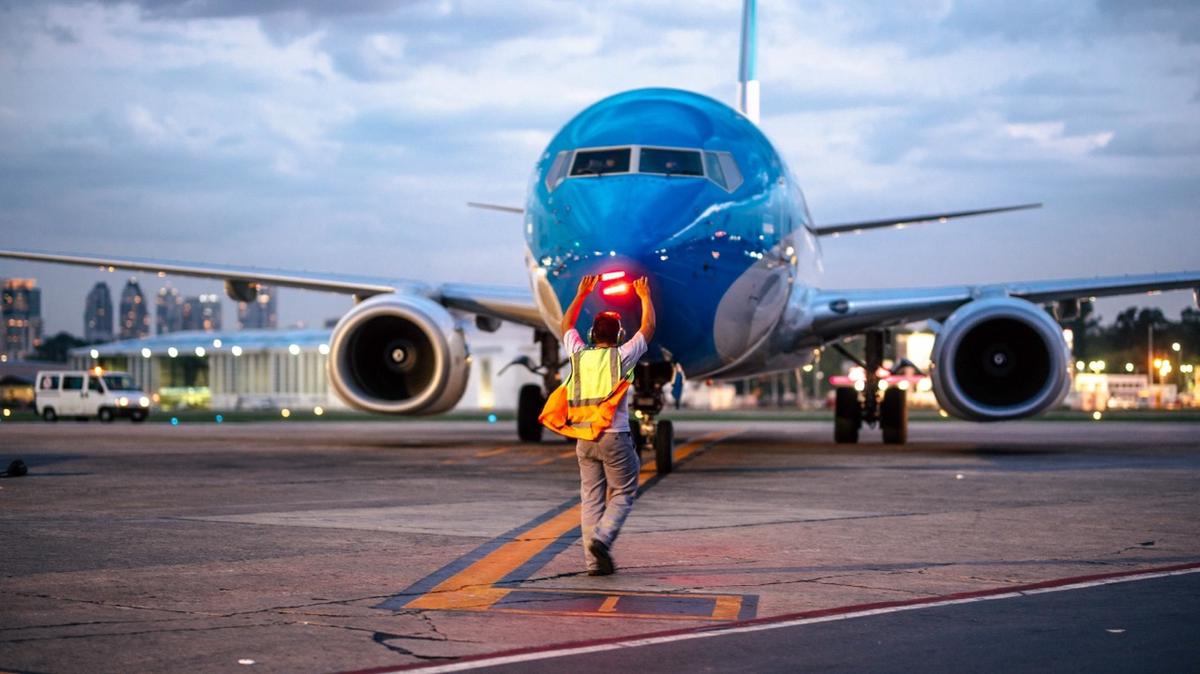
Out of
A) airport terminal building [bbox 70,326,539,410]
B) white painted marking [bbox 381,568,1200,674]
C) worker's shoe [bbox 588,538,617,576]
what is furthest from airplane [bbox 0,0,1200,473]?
airport terminal building [bbox 70,326,539,410]

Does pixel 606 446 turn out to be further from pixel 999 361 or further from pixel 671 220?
pixel 999 361

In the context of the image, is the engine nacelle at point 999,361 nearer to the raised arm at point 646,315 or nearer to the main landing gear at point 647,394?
the main landing gear at point 647,394

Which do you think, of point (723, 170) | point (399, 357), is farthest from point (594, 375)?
point (399, 357)

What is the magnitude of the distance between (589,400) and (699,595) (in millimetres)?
1444

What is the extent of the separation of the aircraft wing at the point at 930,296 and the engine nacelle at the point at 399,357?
4931mm

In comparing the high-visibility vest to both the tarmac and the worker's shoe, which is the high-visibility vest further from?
the tarmac

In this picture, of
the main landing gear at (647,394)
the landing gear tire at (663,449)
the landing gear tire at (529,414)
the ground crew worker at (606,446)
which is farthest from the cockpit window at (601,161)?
the landing gear tire at (529,414)

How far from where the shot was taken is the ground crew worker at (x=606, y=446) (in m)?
7.78

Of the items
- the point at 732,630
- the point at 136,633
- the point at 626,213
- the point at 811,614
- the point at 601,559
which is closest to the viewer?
the point at 136,633

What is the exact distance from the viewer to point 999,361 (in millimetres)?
19531

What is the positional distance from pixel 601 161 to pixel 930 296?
778cm

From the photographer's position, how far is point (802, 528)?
9891 mm

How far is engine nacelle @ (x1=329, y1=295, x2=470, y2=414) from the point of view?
63.5 feet

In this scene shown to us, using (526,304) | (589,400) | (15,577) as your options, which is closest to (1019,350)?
(526,304)
